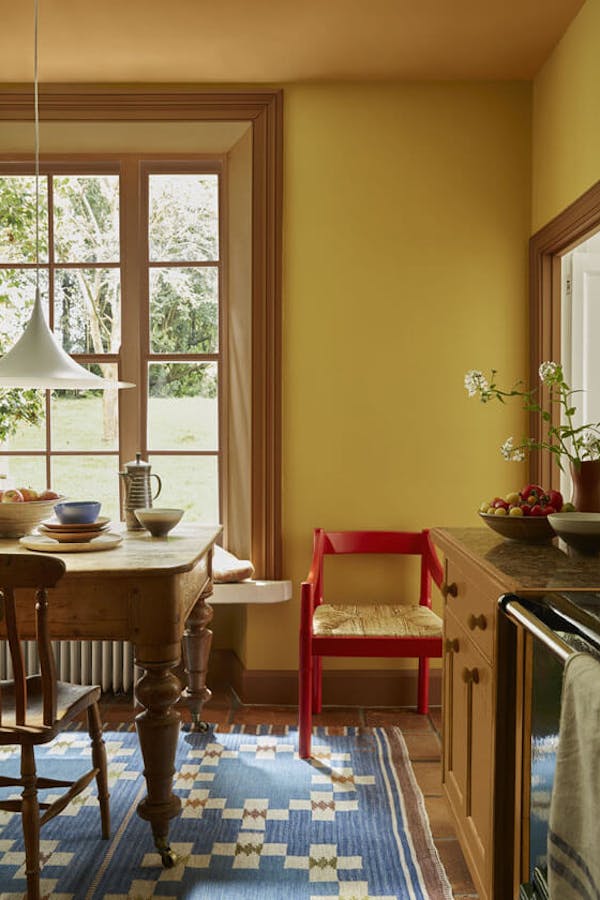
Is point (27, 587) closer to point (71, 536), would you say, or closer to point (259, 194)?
point (71, 536)

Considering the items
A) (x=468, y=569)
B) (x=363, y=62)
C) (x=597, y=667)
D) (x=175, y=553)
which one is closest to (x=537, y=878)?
(x=597, y=667)

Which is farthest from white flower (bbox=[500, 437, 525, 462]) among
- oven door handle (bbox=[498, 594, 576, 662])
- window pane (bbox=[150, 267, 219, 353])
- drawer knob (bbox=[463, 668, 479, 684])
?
window pane (bbox=[150, 267, 219, 353])

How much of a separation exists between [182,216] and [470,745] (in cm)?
290

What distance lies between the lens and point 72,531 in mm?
2729

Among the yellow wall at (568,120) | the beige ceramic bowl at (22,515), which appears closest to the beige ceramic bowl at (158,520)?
the beige ceramic bowl at (22,515)

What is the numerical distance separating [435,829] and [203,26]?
3118 millimetres

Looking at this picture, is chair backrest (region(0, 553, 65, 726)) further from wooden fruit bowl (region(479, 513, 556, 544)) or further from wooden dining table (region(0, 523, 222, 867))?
wooden fruit bowl (region(479, 513, 556, 544))

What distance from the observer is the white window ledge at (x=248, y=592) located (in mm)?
3744

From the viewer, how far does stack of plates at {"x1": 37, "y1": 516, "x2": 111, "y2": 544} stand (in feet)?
8.90

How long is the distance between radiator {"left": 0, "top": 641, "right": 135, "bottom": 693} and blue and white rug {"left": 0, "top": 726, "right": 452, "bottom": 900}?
1.42 ft

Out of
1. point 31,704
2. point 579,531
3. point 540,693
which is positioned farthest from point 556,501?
point 31,704

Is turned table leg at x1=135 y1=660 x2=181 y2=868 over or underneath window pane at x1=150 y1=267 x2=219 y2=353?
underneath

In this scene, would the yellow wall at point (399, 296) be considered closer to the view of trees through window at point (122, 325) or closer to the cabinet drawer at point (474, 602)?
the view of trees through window at point (122, 325)

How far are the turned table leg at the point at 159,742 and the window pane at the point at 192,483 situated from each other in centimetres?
172
